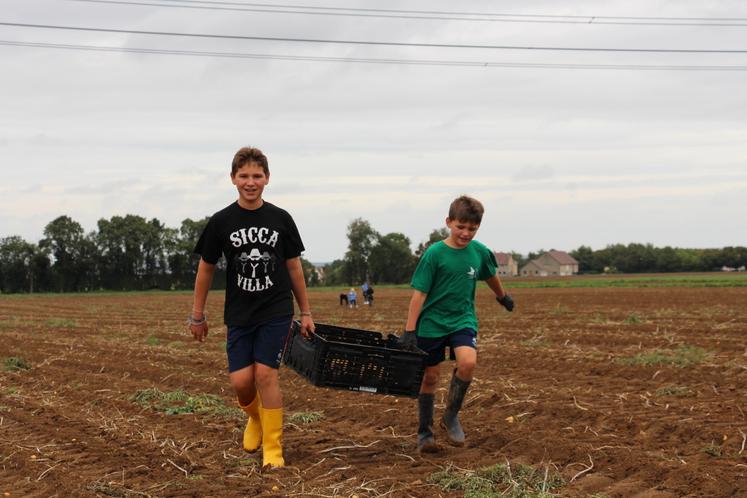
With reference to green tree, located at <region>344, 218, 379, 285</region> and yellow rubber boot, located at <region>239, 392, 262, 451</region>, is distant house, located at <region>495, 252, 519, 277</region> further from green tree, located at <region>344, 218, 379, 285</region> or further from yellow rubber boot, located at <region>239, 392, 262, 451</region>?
yellow rubber boot, located at <region>239, 392, 262, 451</region>

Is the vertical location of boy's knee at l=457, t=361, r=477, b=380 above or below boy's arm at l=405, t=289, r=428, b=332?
below

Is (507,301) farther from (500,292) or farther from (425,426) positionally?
(425,426)

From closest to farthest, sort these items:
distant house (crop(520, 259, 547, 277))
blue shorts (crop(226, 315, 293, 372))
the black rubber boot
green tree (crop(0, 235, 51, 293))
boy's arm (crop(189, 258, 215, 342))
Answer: blue shorts (crop(226, 315, 293, 372)), boy's arm (crop(189, 258, 215, 342)), the black rubber boot, green tree (crop(0, 235, 51, 293)), distant house (crop(520, 259, 547, 277))

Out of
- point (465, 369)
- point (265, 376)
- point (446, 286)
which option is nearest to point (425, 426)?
point (465, 369)

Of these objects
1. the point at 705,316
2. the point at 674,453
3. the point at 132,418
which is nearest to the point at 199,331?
the point at 132,418

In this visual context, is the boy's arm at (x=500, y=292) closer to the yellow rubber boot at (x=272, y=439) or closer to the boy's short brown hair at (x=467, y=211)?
the boy's short brown hair at (x=467, y=211)

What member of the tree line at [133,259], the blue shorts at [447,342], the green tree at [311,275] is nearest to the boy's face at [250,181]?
the blue shorts at [447,342]

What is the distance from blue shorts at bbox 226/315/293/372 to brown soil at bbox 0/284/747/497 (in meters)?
0.71

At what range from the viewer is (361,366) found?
18.7ft

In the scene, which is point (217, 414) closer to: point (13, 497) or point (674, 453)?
point (13, 497)

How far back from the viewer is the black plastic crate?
5.59 meters

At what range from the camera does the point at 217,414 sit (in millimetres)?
7391

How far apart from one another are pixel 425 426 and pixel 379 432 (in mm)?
862

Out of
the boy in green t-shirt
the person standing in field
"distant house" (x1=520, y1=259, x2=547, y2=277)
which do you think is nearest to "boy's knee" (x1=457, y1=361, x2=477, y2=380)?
the boy in green t-shirt
